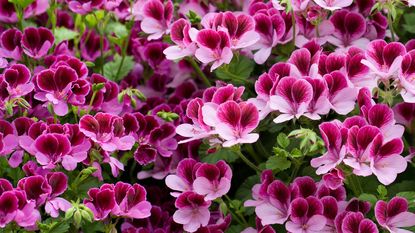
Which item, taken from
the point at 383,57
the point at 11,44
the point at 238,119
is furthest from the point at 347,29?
the point at 11,44

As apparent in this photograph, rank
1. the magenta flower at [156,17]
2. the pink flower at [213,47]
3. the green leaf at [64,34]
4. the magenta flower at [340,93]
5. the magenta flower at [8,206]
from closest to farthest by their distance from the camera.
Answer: the magenta flower at [8,206] → the magenta flower at [340,93] → the pink flower at [213,47] → the magenta flower at [156,17] → the green leaf at [64,34]

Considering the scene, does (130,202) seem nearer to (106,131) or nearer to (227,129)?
(106,131)

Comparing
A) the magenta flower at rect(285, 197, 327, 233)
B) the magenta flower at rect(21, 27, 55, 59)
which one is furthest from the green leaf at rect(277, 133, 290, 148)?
the magenta flower at rect(21, 27, 55, 59)

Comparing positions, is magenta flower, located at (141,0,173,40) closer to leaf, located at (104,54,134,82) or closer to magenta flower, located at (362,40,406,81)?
leaf, located at (104,54,134,82)

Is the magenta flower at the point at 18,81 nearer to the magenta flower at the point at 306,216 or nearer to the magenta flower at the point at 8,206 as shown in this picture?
the magenta flower at the point at 8,206

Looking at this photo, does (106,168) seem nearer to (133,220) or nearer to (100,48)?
(133,220)

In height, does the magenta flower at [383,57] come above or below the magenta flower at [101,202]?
above

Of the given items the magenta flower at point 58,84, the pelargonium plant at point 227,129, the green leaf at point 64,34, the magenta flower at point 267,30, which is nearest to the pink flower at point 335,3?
the pelargonium plant at point 227,129

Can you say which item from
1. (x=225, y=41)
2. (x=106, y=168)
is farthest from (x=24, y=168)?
(x=225, y=41)
